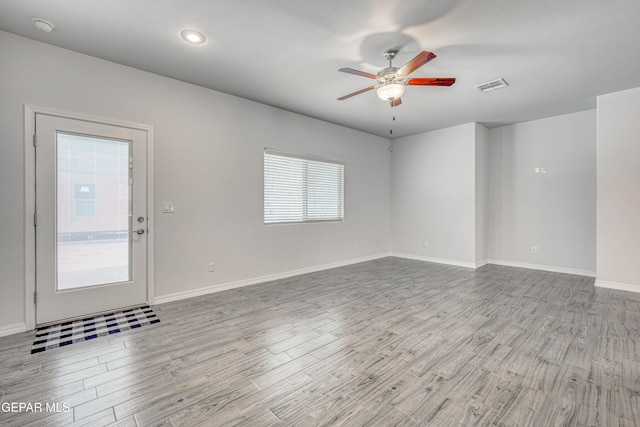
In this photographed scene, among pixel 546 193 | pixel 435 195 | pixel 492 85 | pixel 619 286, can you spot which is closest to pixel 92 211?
pixel 492 85

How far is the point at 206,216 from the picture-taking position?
13.4 feet

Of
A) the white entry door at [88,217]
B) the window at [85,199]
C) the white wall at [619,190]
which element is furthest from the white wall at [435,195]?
the window at [85,199]

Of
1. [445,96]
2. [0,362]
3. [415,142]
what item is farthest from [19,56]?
[415,142]

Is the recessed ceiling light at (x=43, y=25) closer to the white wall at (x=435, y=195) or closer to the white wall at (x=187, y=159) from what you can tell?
the white wall at (x=187, y=159)

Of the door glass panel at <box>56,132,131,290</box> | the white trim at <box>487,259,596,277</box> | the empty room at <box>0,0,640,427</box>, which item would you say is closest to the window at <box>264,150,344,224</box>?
the empty room at <box>0,0,640,427</box>

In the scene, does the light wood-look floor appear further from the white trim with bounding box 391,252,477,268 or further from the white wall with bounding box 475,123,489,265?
the white wall with bounding box 475,123,489,265

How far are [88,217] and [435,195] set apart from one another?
6124 mm

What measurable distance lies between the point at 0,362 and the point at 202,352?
5.14 ft

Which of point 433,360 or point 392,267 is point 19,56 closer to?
point 433,360

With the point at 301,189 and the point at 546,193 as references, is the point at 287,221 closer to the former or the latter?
the point at 301,189

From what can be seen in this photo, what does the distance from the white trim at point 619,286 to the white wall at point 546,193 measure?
0.81 meters

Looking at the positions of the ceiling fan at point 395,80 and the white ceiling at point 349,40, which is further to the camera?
the ceiling fan at point 395,80

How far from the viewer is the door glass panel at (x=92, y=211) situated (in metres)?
3.07

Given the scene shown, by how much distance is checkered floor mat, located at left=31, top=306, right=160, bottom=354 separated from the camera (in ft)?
8.70
